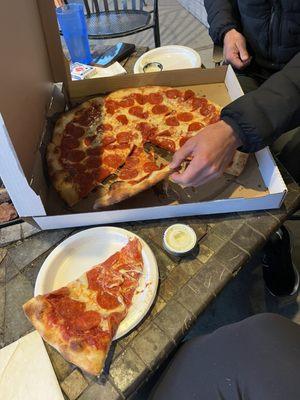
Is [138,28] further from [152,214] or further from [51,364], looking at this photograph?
[51,364]

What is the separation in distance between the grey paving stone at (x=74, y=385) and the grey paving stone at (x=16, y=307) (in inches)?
6.9

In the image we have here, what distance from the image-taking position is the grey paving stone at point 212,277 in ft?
3.02

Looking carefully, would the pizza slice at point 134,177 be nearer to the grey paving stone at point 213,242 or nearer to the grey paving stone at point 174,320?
the grey paving stone at point 213,242

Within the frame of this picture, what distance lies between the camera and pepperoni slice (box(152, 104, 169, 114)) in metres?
1.52

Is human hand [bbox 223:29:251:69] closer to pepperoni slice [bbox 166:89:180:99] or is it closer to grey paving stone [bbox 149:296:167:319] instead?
pepperoni slice [bbox 166:89:180:99]

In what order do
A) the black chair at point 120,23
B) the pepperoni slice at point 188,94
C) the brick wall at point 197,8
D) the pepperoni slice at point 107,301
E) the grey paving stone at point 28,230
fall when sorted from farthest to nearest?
1. the brick wall at point 197,8
2. the black chair at point 120,23
3. the pepperoni slice at point 188,94
4. the grey paving stone at point 28,230
5. the pepperoni slice at point 107,301

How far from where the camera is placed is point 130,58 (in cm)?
187

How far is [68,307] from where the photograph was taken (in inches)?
34.4

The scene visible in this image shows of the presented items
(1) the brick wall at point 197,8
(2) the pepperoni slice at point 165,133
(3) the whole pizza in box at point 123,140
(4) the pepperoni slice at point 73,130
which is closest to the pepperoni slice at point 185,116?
(3) the whole pizza in box at point 123,140

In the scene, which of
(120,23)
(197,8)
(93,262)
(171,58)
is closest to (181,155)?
(93,262)

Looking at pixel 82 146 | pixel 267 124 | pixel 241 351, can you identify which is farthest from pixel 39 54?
pixel 241 351

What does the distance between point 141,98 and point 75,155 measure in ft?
1.31

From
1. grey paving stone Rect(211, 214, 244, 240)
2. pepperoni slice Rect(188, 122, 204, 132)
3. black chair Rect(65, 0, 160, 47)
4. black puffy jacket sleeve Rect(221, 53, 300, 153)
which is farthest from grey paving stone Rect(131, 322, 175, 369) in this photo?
black chair Rect(65, 0, 160, 47)

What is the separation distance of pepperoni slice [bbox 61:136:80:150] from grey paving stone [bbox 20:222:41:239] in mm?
396
